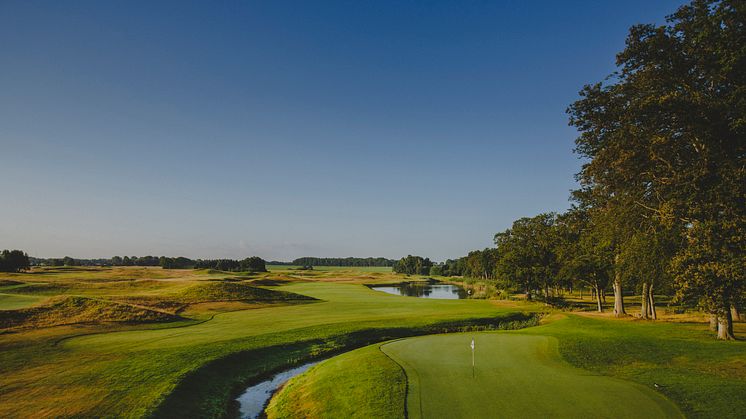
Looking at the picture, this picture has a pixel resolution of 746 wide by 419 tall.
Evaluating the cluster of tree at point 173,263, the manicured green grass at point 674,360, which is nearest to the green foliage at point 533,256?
the manicured green grass at point 674,360

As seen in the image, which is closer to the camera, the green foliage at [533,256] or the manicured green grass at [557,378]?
the manicured green grass at [557,378]

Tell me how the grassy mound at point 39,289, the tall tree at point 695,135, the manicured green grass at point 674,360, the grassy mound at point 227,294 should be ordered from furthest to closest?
1. the grassy mound at point 227,294
2. the grassy mound at point 39,289
3. the tall tree at point 695,135
4. the manicured green grass at point 674,360

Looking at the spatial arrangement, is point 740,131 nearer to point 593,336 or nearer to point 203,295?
point 593,336

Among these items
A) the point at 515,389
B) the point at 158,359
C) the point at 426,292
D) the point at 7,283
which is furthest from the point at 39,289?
the point at 426,292

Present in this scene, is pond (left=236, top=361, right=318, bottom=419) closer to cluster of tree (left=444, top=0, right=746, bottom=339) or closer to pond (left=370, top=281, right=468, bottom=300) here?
cluster of tree (left=444, top=0, right=746, bottom=339)

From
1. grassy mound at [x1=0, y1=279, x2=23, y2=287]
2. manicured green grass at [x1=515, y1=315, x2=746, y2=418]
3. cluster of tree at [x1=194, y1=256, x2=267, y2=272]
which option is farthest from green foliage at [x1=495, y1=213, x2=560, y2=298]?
cluster of tree at [x1=194, y1=256, x2=267, y2=272]

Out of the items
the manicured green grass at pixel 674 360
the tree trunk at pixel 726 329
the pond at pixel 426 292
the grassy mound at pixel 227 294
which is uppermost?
the tree trunk at pixel 726 329

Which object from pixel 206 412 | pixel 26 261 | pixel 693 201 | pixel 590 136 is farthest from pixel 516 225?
pixel 26 261

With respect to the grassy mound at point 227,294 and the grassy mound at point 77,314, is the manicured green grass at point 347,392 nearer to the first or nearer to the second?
the grassy mound at point 77,314
